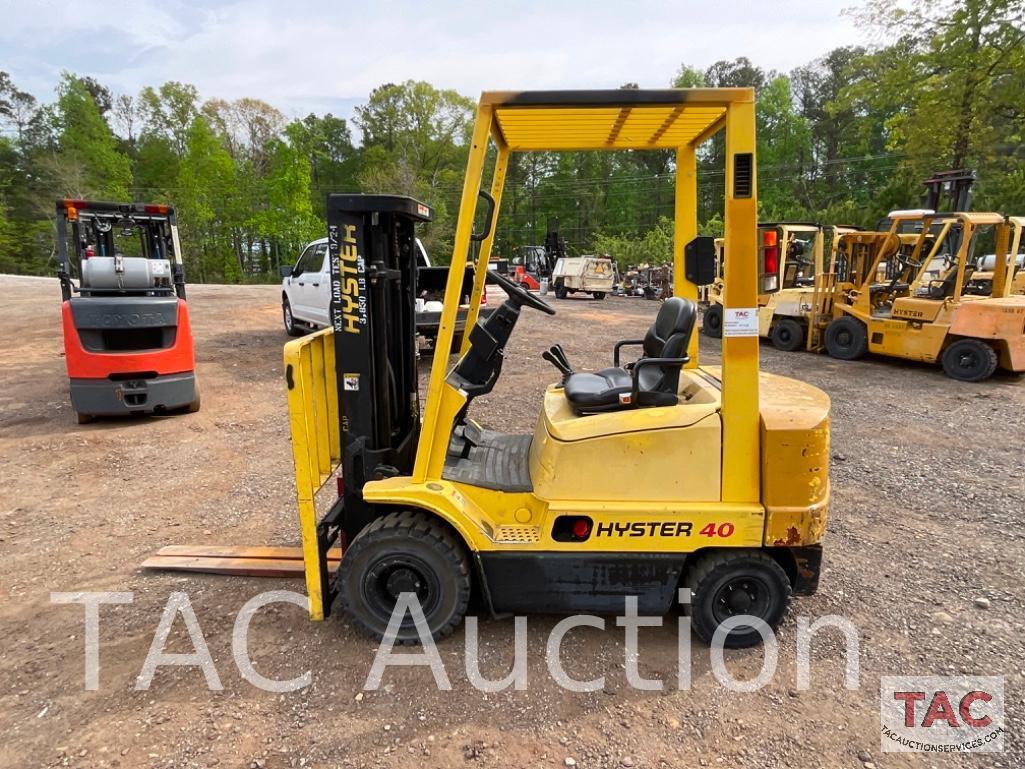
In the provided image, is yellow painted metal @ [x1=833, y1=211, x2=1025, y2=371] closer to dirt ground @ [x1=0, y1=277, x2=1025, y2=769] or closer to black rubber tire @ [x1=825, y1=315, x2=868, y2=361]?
black rubber tire @ [x1=825, y1=315, x2=868, y2=361]

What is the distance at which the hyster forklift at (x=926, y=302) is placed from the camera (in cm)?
948

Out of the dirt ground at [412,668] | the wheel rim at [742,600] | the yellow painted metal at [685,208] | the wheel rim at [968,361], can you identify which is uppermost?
the yellow painted metal at [685,208]

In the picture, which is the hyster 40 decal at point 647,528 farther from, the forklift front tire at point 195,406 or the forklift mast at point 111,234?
the forklift mast at point 111,234

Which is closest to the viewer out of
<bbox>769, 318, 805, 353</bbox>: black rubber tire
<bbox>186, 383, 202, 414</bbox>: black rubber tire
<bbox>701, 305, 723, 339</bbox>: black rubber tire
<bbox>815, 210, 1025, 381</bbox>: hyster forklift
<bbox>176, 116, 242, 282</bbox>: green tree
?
<bbox>186, 383, 202, 414</bbox>: black rubber tire

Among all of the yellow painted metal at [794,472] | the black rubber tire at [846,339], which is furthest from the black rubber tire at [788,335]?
the yellow painted metal at [794,472]

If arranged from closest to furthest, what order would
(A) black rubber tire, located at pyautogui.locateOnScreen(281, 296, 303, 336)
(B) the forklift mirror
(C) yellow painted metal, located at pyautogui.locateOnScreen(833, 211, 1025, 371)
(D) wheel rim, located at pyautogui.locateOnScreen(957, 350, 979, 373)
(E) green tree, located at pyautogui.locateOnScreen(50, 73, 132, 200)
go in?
1. (B) the forklift mirror
2. (C) yellow painted metal, located at pyautogui.locateOnScreen(833, 211, 1025, 371)
3. (D) wheel rim, located at pyautogui.locateOnScreen(957, 350, 979, 373)
4. (A) black rubber tire, located at pyautogui.locateOnScreen(281, 296, 303, 336)
5. (E) green tree, located at pyautogui.locateOnScreen(50, 73, 132, 200)

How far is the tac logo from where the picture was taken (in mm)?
2578

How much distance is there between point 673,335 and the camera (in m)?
3.21

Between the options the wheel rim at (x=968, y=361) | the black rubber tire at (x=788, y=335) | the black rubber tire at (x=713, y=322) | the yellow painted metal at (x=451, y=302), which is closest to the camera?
the yellow painted metal at (x=451, y=302)

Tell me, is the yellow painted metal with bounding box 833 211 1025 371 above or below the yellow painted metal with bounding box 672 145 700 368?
below

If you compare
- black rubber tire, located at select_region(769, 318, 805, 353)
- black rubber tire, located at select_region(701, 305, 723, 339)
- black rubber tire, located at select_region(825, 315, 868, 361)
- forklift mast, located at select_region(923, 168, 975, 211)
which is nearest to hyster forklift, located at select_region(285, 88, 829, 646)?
black rubber tire, located at select_region(825, 315, 868, 361)

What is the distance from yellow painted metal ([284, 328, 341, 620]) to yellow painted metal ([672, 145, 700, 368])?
2089mm

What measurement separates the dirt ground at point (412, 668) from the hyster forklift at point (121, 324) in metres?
0.65

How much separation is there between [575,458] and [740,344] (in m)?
0.94
